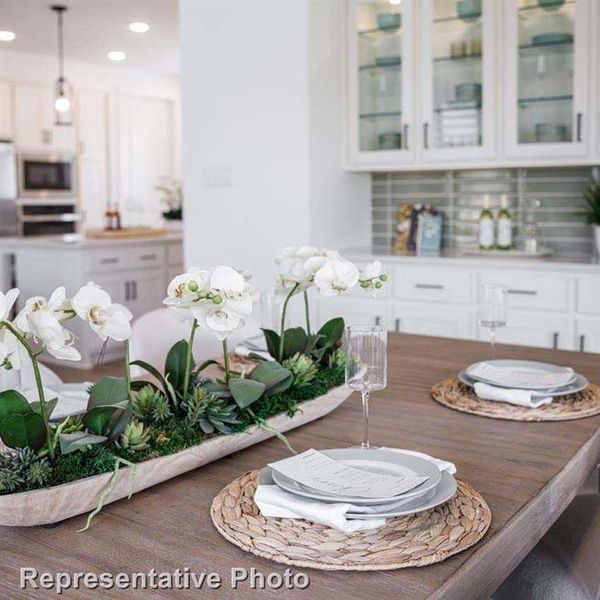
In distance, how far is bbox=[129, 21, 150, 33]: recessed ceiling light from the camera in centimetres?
610

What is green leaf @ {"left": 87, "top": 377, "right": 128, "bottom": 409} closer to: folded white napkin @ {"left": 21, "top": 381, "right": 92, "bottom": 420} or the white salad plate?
folded white napkin @ {"left": 21, "top": 381, "right": 92, "bottom": 420}

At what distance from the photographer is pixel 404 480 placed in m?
1.04

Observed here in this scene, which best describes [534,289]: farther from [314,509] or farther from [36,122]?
[36,122]

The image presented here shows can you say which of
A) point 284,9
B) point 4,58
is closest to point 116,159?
point 4,58

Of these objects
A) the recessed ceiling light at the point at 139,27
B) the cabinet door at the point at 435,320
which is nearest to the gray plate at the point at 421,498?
the cabinet door at the point at 435,320

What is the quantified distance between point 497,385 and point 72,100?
7.07 meters

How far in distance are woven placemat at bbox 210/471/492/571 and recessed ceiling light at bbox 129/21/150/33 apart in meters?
5.68

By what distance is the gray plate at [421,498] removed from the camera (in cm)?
97

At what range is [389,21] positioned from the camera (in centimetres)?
391

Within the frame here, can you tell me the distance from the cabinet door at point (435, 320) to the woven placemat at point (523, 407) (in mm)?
1930

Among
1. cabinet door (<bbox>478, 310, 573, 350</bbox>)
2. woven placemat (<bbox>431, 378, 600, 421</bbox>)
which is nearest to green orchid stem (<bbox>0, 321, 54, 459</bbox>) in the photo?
woven placemat (<bbox>431, 378, 600, 421</bbox>)

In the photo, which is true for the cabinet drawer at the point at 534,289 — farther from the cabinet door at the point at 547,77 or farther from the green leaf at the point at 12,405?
the green leaf at the point at 12,405

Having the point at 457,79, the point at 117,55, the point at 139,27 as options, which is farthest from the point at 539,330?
the point at 117,55

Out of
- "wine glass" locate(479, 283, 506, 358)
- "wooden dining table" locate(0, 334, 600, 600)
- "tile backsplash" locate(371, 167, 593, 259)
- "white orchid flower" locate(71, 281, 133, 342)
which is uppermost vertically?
"tile backsplash" locate(371, 167, 593, 259)
